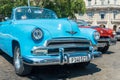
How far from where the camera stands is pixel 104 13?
2431 inches

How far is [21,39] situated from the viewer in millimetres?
6363

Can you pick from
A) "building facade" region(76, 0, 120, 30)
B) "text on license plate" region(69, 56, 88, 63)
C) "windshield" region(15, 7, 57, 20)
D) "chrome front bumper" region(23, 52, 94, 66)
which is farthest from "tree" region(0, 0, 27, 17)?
"building facade" region(76, 0, 120, 30)

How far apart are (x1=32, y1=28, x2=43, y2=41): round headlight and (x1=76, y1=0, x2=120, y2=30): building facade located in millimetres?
55840

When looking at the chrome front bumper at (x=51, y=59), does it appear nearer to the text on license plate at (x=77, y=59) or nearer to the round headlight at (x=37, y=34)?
the text on license plate at (x=77, y=59)

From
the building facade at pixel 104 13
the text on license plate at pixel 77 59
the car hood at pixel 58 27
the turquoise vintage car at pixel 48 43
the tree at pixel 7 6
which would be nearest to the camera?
the turquoise vintage car at pixel 48 43

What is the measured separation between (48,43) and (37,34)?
1.12 ft

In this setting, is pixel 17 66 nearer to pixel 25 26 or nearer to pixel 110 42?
pixel 25 26

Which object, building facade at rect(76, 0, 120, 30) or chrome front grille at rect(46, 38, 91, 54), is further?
building facade at rect(76, 0, 120, 30)

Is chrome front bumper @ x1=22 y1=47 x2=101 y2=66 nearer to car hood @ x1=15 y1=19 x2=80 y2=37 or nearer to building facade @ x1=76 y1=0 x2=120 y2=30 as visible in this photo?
car hood @ x1=15 y1=19 x2=80 y2=37

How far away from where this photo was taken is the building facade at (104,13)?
61.1 m

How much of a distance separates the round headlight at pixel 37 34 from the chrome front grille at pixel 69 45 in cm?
25

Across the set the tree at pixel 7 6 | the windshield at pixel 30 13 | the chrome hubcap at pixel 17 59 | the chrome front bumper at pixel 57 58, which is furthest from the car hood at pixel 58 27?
the tree at pixel 7 6

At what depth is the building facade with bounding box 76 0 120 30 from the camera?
61.1 m

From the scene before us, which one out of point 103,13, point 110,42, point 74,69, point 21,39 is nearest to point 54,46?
point 21,39
